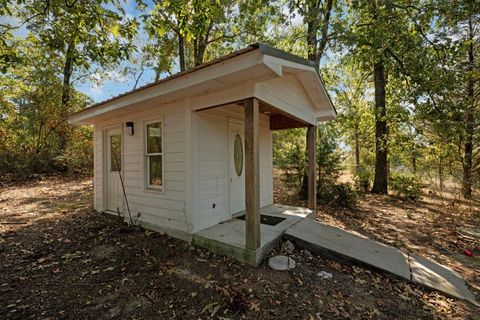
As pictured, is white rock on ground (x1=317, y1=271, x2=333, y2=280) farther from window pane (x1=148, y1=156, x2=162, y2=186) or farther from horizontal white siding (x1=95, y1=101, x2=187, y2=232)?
window pane (x1=148, y1=156, x2=162, y2=186)

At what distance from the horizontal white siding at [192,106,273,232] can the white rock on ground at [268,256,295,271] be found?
1475mm

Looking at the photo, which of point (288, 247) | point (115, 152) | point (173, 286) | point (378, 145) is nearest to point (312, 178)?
point (288, 247)

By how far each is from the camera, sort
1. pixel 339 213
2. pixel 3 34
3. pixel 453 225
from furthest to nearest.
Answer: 1. pixel 339 213
2. pixel 453 225
3. pixel 3 34

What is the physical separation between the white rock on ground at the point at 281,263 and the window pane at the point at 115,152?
4305mm

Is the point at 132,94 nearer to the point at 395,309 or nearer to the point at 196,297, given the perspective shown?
the point at 196,297

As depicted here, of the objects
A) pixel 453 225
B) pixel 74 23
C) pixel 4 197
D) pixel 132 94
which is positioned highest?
pixel 74 23

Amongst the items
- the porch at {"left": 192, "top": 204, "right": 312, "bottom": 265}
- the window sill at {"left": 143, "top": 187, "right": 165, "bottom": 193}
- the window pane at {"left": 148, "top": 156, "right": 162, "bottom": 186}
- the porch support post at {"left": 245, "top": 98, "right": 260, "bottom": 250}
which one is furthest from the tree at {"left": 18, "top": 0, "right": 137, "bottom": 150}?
the porch at {"left": 192, "top": 204, "right": 312, "bottom": 265}

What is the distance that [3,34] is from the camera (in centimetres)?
399

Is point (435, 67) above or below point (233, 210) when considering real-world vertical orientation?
above

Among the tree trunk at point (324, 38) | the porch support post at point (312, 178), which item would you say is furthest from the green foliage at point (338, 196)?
the tree trunk at point (324, 38)

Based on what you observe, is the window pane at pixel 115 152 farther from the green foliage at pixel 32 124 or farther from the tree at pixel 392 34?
the green foliage at pixel 32 124

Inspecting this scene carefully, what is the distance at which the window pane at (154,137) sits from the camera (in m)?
4.62

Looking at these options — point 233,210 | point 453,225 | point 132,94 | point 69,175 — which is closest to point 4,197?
point 69,175

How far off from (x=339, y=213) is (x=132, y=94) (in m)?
6.40
